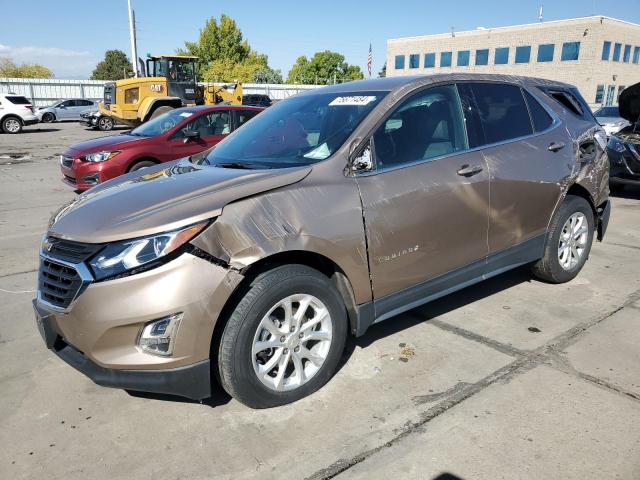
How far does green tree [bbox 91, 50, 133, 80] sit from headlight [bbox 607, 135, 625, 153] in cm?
9019

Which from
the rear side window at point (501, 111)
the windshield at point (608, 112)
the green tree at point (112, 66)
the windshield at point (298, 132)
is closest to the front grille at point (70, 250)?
the windshield at point (298, 132)

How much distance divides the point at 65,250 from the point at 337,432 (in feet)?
5.55

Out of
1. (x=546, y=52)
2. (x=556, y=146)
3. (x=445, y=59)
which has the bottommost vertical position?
(x=556, y=146)

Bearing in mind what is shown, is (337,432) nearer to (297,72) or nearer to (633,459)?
(633,459)

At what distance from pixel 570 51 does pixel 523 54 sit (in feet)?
14.8

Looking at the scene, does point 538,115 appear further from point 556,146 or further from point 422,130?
point 422,130

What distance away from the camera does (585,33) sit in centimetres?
4431


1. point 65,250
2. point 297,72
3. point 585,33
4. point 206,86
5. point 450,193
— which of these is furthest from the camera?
point 297,72

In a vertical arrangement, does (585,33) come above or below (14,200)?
above

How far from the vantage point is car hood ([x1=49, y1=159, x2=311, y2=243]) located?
2584mm

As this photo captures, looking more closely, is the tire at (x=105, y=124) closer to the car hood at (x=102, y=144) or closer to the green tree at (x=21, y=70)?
the car hood at (x=102, y=144)

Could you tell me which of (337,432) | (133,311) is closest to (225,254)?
(133,311)

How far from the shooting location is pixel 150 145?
848cm

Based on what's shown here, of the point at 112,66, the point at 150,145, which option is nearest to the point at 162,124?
the point at 150,145
